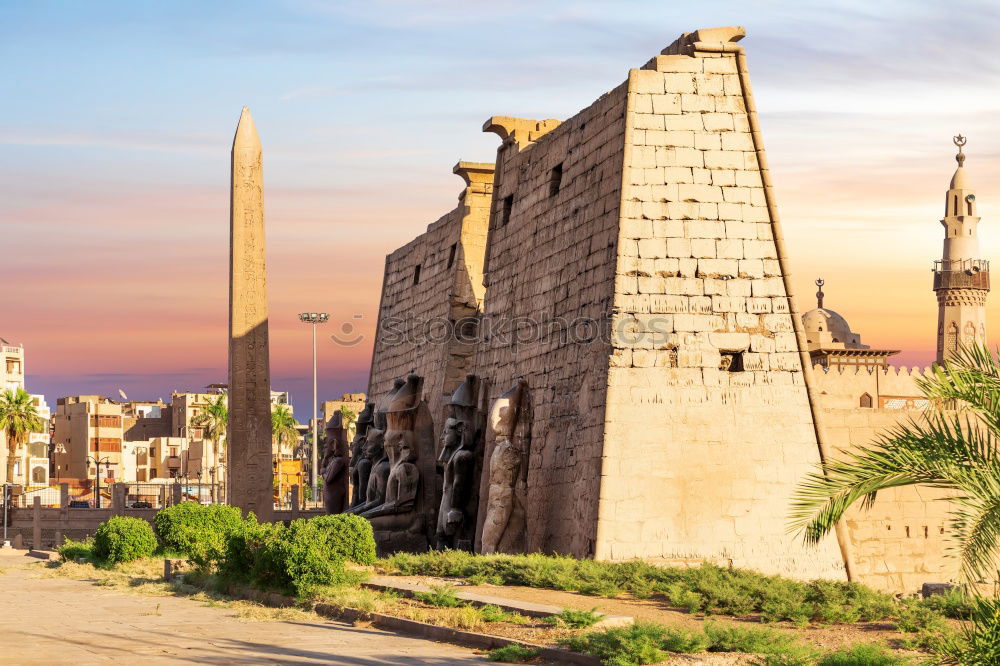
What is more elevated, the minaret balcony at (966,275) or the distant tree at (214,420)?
the minaret balcony at (966,275)

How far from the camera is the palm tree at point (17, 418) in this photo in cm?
6669

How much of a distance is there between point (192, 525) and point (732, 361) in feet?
26.3

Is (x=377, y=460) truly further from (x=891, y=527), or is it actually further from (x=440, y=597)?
(x=440, y=597)

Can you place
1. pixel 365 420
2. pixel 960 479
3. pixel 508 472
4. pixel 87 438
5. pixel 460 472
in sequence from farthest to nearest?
pixel 87 438 < pixel 365 420 < pixel 460 472 < pixel 508 472 < pixel 960 479

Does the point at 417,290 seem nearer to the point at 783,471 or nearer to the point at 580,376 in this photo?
the point at 580,376

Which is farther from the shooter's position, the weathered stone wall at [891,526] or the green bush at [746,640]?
the weathered stone wall at [891,526]

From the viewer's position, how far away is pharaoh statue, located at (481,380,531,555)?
1844 cm

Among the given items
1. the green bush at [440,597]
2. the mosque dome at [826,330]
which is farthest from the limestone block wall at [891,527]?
the mosque dome at [826,330]

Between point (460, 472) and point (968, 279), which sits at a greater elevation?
point (968, 279)

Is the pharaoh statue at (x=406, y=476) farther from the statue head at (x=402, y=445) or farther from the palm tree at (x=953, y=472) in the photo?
the palm tree at (x=953, y=472)

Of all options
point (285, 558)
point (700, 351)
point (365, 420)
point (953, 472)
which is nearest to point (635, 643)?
point (953, 472)

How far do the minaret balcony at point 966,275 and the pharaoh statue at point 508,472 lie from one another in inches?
1913
